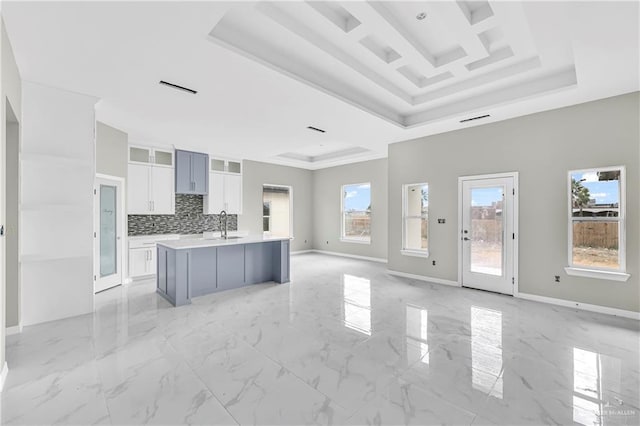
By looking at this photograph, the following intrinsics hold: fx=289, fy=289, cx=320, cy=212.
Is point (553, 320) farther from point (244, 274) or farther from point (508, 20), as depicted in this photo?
point (244, 274)

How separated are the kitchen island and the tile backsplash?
184 cm

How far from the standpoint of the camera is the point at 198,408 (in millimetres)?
1911

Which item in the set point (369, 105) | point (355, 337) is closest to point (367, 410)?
Answer: point (355, 337)

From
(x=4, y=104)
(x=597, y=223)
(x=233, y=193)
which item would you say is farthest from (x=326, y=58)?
(x=233, y=193)

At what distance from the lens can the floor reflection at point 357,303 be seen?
3359mm

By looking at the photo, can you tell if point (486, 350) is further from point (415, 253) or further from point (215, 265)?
point (215, 265)

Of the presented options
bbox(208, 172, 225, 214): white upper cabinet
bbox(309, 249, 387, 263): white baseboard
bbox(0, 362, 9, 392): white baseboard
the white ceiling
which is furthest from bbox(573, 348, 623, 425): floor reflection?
bbox(208, 172, 225, 214): white upper cabinet

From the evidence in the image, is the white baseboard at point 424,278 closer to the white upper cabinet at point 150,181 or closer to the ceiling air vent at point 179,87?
the ceiling air vent at point 179,87

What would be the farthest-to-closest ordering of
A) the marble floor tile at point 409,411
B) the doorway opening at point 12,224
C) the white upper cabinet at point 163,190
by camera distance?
the white upper cabinet at point 163,190 < the doorway opening at point 12,224 < the marble floor tile at point 409,411

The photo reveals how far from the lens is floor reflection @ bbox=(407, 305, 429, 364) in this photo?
262 cm

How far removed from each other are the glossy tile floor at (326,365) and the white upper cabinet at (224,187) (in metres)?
3.30

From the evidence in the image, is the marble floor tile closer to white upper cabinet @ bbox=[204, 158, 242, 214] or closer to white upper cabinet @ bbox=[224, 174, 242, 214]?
white upper cabinet @ bbox=[204, 158, 242, 214]

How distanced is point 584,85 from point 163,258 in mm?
6060

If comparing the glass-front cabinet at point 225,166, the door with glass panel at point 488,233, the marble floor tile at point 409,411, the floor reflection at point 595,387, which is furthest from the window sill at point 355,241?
the marble floor tile at point 409,411
